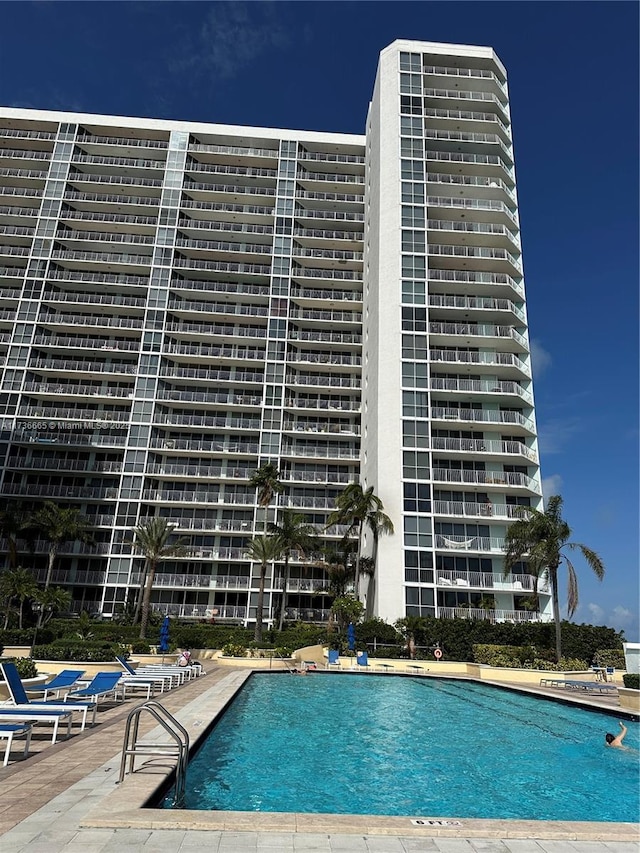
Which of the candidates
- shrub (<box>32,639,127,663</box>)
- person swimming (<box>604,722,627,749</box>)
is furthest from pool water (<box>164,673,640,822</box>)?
shrub (<box>32,639,127,663</box>)

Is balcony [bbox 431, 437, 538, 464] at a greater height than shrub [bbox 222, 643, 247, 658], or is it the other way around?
balcony [bbox 431, 437, 538, 464]

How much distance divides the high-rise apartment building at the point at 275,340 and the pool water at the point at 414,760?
18.7 meters

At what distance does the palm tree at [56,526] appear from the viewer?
40.5 m

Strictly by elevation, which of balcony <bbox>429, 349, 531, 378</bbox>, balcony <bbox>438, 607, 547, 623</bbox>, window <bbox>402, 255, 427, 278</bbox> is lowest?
balcony <bbox>438, 607, 547, 623</bbox>

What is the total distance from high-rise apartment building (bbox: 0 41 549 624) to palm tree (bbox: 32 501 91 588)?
2.59 meters

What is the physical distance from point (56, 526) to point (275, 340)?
23312mm

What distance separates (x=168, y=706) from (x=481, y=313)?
37.5 meters

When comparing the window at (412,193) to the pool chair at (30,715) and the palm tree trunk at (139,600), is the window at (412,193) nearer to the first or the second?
the palm tree trunk at (139,600)

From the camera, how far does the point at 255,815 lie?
606 centimetres

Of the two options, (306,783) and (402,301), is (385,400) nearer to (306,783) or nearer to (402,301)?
(402,301)

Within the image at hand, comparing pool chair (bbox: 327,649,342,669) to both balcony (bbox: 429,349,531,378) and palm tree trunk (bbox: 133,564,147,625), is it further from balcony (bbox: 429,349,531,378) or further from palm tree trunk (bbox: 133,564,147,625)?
balcony (bbox: 429,349,531,378)

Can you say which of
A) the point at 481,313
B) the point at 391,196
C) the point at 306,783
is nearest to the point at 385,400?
the point at 481,313

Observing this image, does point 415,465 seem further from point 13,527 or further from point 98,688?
point 13,527

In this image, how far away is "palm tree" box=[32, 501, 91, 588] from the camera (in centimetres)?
4047
